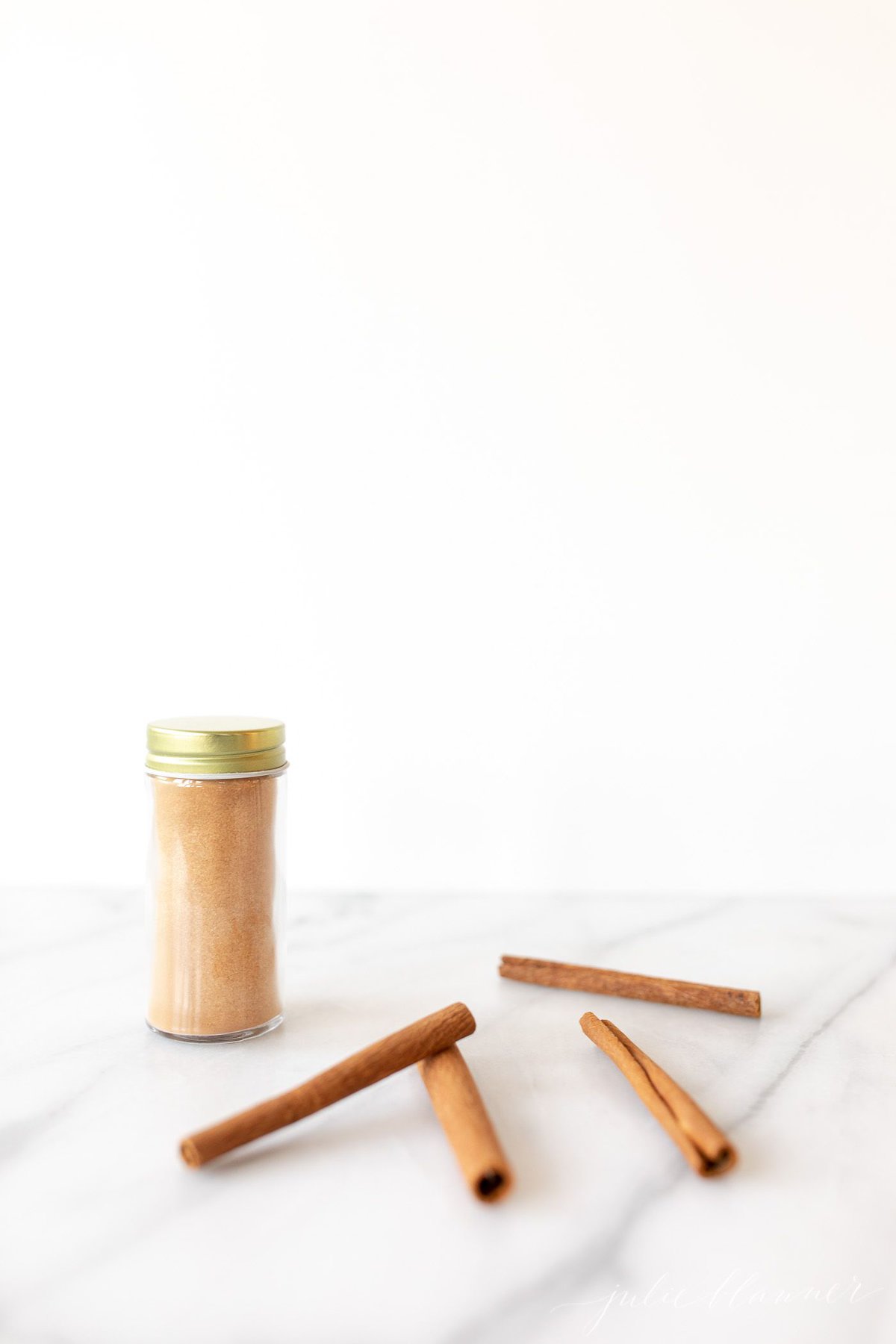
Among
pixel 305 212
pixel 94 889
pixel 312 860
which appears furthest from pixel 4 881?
pixel 305 212

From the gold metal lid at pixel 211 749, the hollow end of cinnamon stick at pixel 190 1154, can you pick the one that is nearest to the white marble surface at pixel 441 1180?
the hollow end of cinnamon stick at pixel 190 1154

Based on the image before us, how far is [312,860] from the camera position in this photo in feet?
3.55

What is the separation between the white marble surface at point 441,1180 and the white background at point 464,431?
247mm

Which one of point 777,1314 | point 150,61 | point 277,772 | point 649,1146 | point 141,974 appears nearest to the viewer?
point 777,1314

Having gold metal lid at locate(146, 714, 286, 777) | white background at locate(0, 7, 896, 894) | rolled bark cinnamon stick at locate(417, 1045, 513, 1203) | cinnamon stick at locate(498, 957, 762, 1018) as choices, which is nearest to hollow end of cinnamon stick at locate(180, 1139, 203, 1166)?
rolled bark cinnamon stick at locate(417, 1045, 513, 1203)

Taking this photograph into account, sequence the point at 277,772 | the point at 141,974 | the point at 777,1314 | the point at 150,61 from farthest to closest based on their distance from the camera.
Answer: the point at 150,61 → the point at 141,974 → the point at 277,772 → the point at 777,1314

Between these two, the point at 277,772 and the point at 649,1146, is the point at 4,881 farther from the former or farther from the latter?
the point at 649,1146

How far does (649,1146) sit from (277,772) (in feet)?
1.10

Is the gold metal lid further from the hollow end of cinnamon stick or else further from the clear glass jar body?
the hollow end of cinnamon stick

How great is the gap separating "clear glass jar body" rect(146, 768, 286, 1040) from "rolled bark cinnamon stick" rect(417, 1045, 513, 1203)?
0.14m

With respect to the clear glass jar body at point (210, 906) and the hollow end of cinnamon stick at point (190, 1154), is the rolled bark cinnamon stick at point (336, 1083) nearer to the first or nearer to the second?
the hollow end of cinnamon stick at point (190, 1154)

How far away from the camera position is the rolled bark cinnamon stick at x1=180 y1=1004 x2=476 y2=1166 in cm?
53

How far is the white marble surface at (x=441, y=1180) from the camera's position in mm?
438

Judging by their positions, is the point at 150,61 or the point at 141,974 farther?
the point at 150,61
